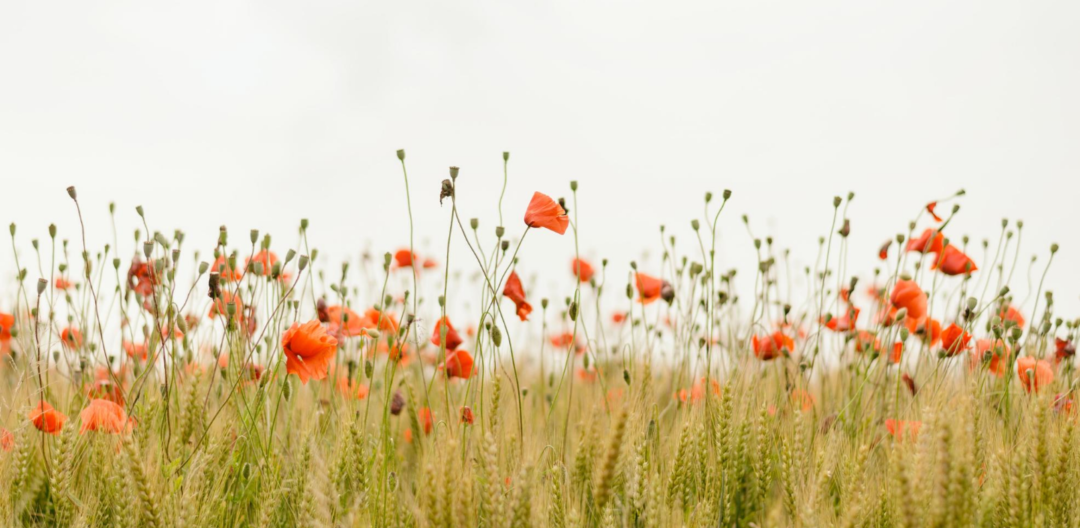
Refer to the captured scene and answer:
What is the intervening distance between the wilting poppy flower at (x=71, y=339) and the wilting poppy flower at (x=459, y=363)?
128 cm

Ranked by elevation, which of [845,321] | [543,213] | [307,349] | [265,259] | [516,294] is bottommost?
[845,321]

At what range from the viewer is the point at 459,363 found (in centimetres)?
279

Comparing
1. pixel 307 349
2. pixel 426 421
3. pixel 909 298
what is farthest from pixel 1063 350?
pixel 307 349

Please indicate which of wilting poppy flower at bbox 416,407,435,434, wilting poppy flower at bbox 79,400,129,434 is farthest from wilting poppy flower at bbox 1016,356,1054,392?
wilting poppy flower at bbox 79,400,129,434

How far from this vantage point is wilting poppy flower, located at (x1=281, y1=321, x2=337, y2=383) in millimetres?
2078

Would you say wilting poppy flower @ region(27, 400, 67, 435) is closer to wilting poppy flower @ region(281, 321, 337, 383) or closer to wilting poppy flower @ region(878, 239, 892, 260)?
wilting poppy flower @ region(281, 321, 337, 383)

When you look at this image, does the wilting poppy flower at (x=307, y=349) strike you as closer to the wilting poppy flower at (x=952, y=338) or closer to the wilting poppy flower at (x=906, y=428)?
the wilting poppy flower at (x=906, y=428)

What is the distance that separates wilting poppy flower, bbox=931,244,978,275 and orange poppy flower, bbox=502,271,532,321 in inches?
60.4

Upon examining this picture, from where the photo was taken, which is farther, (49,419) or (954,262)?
(954,262)

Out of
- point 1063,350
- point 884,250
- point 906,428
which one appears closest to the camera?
point 906,428

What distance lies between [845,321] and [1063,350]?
742 mm

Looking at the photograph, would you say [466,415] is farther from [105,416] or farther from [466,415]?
[105,416]

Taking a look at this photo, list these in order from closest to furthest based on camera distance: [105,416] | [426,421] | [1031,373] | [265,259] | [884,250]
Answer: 1. [105,416]
2. [265,259]
3. [1031,373]
4. [426,421]
5. [884,250]

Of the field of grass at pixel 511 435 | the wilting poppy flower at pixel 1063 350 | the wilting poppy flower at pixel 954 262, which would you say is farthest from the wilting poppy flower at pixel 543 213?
the wilting poppy flower at pixel 1063 350
